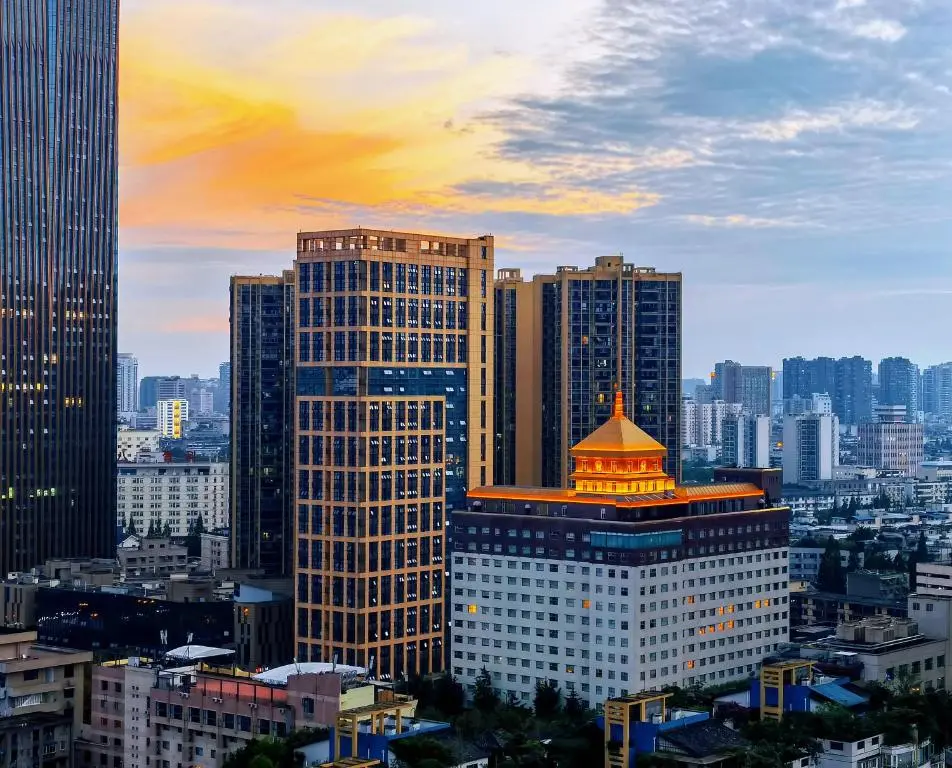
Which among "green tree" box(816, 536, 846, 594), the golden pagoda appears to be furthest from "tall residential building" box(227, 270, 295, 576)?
"green tree" box(816, 536, 846, 594)

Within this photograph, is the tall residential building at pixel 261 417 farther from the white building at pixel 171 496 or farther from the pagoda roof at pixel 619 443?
the white building at pixel 171 496

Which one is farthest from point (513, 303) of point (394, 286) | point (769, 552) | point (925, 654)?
point (925, 654)

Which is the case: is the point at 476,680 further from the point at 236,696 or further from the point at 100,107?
the point at 100,107

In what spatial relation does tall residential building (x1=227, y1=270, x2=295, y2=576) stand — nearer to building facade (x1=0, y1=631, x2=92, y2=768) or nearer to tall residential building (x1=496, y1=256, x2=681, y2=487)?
tall residential building (x1=496, y1=256, x2=681, y2=487)

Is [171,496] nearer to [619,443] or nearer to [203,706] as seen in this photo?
[619,443]

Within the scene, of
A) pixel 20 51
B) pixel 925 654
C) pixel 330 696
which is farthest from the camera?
pixel 20 51

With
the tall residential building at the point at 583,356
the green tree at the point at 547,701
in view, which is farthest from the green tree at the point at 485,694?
the tall residential building at the point at 583,356

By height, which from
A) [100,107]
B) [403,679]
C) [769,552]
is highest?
[100,107]
